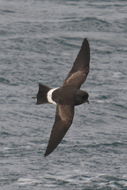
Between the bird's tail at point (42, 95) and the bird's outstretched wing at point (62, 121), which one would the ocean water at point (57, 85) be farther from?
the bird's tail at point (42, 95)

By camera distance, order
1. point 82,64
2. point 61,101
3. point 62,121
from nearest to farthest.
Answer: point 61,101 → point 62,121 → point 82,64

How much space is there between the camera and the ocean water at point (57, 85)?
79.4 ft

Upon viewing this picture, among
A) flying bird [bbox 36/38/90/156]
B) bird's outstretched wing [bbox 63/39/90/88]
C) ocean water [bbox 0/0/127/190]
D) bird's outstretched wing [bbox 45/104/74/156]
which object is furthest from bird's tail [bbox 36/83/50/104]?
ocean water [bbox 0/0/127/190]

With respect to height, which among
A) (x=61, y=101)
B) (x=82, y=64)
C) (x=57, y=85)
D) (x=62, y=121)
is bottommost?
(x=57, y=85)

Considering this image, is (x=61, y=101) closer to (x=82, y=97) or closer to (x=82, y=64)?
(x=82, y=97)

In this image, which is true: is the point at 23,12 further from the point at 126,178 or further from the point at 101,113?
the point at 126,178

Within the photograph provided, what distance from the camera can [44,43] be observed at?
32.5 meters

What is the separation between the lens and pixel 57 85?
2875 cm

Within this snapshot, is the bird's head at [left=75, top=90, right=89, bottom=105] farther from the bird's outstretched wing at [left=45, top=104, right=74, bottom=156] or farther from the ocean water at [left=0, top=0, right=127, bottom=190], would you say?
the ocean water at [left=0, top=0, right=127, bottom=190]

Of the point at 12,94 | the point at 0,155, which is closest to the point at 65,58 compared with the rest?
the point at 12,94

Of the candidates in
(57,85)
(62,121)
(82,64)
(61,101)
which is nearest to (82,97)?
(61,101)

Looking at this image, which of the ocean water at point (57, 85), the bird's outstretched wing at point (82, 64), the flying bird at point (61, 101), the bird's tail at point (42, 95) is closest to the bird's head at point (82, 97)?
the flying bird at point (61, 101)

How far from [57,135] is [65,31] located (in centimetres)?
1601

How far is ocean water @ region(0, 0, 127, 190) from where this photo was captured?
79.4ft
